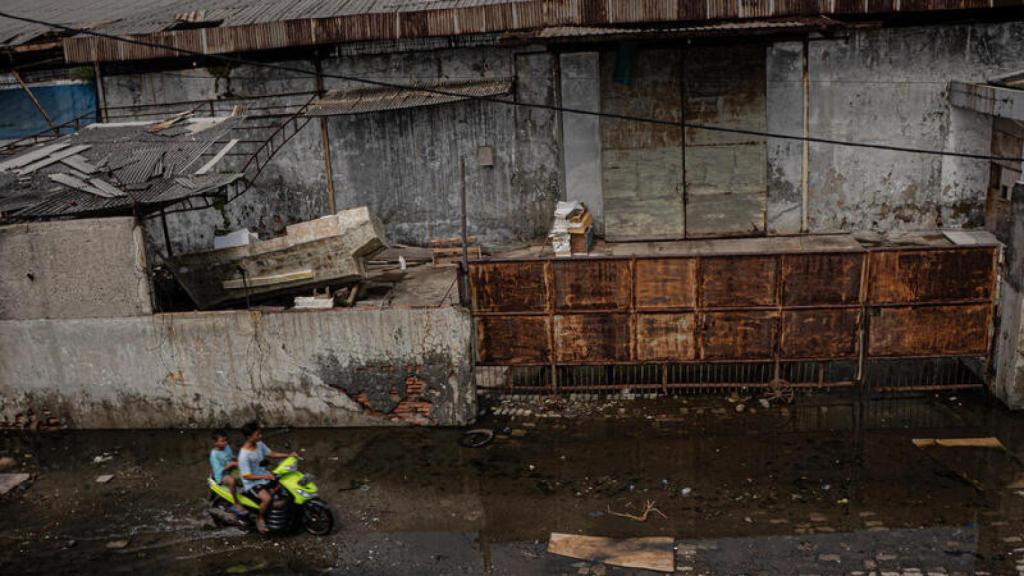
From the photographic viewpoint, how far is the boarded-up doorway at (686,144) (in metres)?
14.6

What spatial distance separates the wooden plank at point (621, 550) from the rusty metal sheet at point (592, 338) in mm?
3467

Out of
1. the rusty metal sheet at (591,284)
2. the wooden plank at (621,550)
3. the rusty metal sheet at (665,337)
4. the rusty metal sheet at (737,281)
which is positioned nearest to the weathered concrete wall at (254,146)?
the rusty metal sheet at (591,284)

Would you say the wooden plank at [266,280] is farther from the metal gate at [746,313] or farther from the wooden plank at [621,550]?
the wooden plank at [621,550]

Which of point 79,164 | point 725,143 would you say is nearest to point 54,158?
Result: point 79,164

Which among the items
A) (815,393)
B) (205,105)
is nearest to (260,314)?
(205,105)

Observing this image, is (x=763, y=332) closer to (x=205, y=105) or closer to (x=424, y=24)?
(x=424, y=24)

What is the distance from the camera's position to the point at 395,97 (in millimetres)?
14789

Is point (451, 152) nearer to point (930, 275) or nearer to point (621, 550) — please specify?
point (930, 275)

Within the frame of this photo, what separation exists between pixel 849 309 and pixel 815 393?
132cm

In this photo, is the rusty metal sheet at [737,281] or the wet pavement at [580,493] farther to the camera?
the rusty metal sheet at [737,281]

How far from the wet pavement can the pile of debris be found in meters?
3.05

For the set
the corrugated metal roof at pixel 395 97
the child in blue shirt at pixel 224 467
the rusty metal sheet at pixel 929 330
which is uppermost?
the corrugated metal roof at pixel 395 97

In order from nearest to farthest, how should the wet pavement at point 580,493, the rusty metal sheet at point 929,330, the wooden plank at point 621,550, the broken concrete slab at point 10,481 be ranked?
the wooden plank at point 621,550 → the wet pavement at point 580,493 → the broken concrete slab at point 10,481 → the rusty metal sheet at point 929,330

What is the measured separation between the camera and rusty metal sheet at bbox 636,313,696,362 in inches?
480
